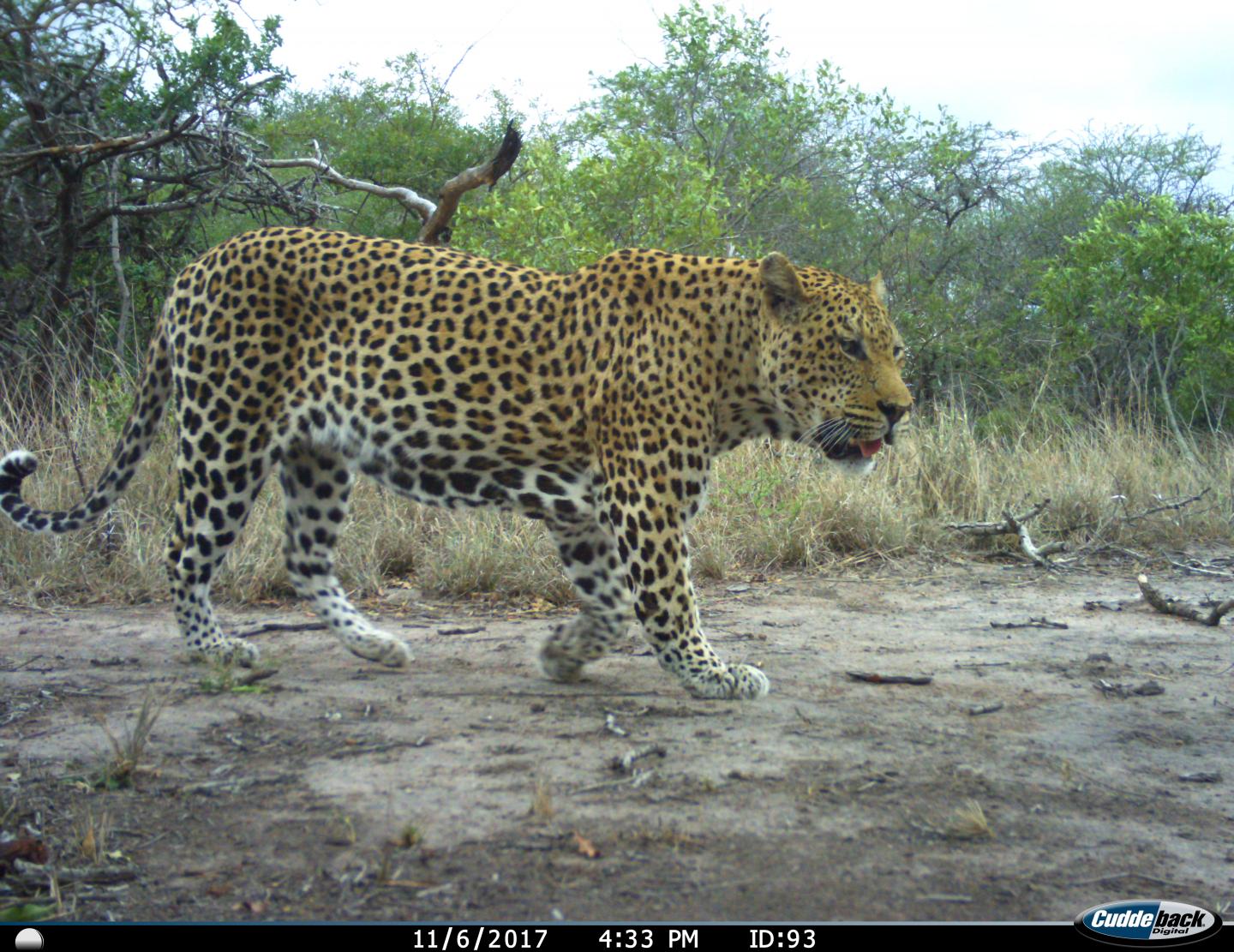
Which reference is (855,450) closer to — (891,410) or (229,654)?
(891,410)

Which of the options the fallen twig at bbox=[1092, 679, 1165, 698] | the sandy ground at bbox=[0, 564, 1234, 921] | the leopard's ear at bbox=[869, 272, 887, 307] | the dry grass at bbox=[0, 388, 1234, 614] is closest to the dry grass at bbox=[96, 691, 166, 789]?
the sandy ground at bbox=[0, 564, 1234, 921]

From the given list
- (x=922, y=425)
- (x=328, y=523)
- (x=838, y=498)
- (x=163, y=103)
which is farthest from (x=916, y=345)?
(x=328, y=523)

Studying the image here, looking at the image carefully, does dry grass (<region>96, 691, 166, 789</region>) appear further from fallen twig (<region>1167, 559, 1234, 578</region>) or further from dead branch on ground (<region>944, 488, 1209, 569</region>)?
fallen twig (<region>1167, 559, 1234, 578</region>)

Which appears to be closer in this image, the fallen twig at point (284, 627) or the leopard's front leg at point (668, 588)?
the leopard's front leg at point (668, 588)

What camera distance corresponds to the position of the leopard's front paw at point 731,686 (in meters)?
4.64

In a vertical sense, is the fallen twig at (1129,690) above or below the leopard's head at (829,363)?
below

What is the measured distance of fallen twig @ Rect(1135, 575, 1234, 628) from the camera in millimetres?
A: 6137

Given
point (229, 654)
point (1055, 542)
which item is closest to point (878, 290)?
point (229, 654)

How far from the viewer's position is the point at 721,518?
773 centimetres

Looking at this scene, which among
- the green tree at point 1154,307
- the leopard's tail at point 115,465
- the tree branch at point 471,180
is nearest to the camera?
the leopard's tail at point 115,465

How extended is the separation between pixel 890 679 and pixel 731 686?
78 centimetres

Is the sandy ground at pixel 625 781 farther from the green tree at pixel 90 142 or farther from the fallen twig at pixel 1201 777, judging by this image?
the green tree at pixel 90 142

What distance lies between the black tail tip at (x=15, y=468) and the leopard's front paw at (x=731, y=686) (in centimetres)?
303

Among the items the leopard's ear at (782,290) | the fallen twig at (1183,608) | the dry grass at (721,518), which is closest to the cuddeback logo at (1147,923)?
the leopard's ear at (782,290)
